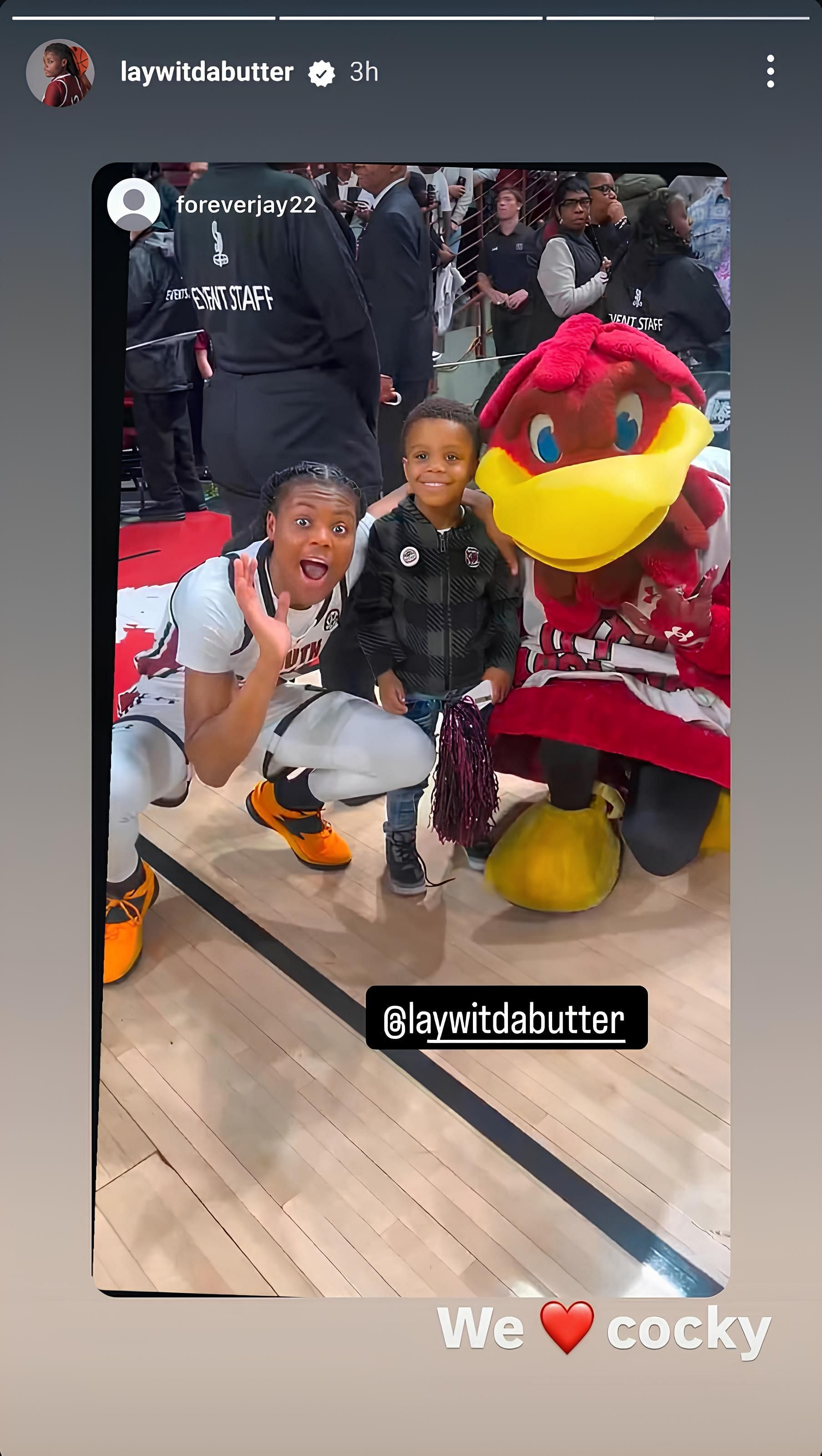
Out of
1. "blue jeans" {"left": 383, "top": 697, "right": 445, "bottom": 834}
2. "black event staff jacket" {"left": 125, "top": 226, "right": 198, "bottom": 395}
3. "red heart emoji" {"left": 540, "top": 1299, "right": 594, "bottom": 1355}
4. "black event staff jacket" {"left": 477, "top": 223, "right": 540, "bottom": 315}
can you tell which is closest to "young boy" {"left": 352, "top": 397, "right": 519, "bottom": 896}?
"blue jeans" {"left": 383, "top": 697, "right": 445, "bottom": 834}

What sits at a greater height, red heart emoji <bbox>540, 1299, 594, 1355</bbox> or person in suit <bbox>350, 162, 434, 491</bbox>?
person in suit <bbox>350, 162, 434, 491</bbox>

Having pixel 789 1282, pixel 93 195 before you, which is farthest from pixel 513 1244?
pixel 93 195

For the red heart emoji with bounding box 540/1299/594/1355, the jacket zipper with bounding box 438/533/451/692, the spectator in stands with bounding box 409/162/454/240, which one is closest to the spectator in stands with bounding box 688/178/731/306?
the spectator in stands with bounding box 409/162/454/240

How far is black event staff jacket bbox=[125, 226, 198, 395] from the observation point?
886 millimetres

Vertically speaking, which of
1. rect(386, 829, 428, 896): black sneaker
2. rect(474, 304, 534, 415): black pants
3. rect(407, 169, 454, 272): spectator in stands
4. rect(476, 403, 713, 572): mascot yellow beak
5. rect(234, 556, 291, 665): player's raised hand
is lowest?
rect(386, 829, 428, 896): black sneaker

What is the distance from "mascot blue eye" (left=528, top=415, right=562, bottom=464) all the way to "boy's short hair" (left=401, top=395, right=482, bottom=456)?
0.05 m

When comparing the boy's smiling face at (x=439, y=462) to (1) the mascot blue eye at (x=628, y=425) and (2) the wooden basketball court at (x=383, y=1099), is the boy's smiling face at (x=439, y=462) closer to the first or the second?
(1) the mascot blue eye at (x=628, y=425)

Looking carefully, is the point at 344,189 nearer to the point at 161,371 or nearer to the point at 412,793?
the point at 161,371

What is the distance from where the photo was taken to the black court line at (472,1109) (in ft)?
2.97

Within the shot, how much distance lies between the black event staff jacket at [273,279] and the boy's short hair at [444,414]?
38 mm

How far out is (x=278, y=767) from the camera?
940 millimetres

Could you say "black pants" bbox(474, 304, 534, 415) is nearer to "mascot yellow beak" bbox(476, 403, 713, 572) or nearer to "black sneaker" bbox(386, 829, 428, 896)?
"mascot yellow beak" bbox(476, 403, 713, 572)

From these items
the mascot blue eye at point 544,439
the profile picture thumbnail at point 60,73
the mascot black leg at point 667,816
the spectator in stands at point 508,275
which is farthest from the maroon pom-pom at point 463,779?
the profile picture thumbnail at point 60,73

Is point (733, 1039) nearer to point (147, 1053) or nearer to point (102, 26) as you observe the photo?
point (147, 1053)
